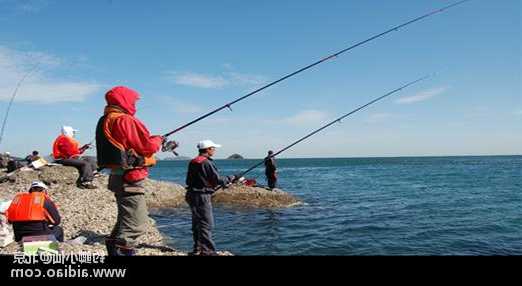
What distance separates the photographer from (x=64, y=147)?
14.6m

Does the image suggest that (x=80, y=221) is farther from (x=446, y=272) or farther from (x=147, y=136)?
(x=446, y=272)

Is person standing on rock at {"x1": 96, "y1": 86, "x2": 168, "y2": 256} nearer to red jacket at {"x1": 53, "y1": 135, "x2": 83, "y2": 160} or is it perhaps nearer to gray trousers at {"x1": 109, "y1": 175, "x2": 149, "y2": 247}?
gray trousers at {"x1": 109, "y1": 175, "x2": 149, "y2": 247}

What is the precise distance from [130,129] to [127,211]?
44.2 inches

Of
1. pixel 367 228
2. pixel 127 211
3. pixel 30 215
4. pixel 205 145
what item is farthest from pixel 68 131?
pixel 367 228

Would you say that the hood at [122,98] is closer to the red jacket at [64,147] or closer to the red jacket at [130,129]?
the red jacket at [130,129]

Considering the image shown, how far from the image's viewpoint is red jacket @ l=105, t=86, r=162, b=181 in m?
5.46

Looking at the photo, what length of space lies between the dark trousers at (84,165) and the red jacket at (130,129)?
10398 millimetres

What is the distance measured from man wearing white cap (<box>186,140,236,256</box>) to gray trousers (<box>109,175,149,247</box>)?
283cm

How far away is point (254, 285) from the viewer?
10.1 ft

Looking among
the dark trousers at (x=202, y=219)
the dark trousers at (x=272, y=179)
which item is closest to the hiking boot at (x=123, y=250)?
the dark trousers at (x=202, y=219)

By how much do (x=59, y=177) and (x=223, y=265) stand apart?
19405 mm

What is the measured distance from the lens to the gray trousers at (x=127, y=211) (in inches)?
225

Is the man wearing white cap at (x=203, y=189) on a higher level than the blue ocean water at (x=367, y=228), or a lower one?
higher

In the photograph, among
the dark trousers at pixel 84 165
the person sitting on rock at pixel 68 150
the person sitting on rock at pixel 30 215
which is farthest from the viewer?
the dark trousers at pixel 84 165
